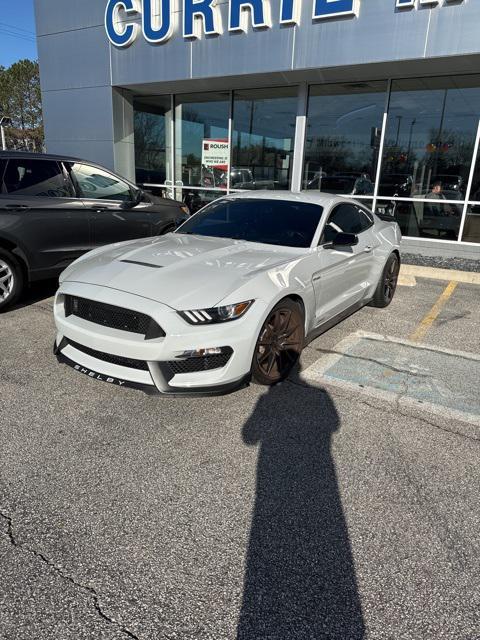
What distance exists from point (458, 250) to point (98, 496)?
31.5ft

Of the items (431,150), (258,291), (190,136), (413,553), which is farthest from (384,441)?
(190,136)

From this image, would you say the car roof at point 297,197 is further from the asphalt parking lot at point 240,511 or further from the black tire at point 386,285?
the asphalt parking lot at point 240,511

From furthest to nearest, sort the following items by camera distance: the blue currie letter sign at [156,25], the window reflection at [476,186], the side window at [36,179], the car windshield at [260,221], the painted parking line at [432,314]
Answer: the blue currie letter sign at [156,25]
the window reflection at [476,186]
the side window at [36,179]
the painted parking line at [432,314]
the car windshield at [260,221]

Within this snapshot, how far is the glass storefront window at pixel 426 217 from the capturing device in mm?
10180

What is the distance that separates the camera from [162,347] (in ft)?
10.2

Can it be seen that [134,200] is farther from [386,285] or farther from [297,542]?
[297,542]

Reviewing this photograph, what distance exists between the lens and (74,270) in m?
3.93

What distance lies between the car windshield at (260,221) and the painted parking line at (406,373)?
1203mm

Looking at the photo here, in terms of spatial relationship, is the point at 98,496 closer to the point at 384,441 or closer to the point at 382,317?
the point at 384,441

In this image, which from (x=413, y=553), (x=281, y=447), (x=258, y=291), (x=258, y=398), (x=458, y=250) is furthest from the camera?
(x=458, y=250)

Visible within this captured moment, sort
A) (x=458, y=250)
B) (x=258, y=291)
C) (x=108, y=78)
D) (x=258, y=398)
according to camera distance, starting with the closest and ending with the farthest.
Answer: (x=258, y=291), (x=258, y=398), (x=458, y=250), (x=108, y=78)

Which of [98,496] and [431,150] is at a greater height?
[431,150]

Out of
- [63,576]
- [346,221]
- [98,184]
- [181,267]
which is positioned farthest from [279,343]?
[98,184]

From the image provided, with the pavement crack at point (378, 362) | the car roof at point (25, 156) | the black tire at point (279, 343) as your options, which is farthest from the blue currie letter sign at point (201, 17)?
the black tire at point (279, 343)
